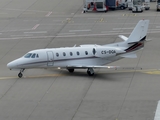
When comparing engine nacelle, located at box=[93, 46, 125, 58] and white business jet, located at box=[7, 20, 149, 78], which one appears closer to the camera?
white business jet, located at box=[7, 20, 149, 78]

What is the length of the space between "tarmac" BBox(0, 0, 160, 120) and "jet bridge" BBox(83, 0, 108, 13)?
99 cm

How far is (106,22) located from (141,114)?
110ft

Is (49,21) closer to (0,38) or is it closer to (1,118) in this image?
(0,38)

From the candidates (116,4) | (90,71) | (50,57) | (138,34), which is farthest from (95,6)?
(50,57)

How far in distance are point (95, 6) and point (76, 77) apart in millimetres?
30088

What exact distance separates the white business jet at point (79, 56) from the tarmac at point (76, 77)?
103 cm

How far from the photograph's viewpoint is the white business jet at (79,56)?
4894 cm

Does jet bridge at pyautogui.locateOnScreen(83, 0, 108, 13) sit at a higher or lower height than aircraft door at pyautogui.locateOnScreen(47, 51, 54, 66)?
lower

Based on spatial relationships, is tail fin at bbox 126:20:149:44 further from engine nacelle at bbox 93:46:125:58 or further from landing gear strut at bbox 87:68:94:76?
landing gear strut at bbox 87:68:94:76

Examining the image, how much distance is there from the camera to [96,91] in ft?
148

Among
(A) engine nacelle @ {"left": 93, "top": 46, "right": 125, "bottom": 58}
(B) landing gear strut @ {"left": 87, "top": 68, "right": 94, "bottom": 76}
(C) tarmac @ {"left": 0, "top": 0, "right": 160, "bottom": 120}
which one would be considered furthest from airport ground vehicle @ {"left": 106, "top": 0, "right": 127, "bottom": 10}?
(B) landing gear strut @ {"left": 87, "top": 68, "right": 94, "bottom": 76}

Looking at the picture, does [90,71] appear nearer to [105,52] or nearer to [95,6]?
[105,52]

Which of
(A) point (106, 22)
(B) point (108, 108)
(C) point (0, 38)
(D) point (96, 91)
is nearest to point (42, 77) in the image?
(D) point (96, 91)

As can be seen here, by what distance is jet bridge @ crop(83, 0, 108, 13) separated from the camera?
77.4m
